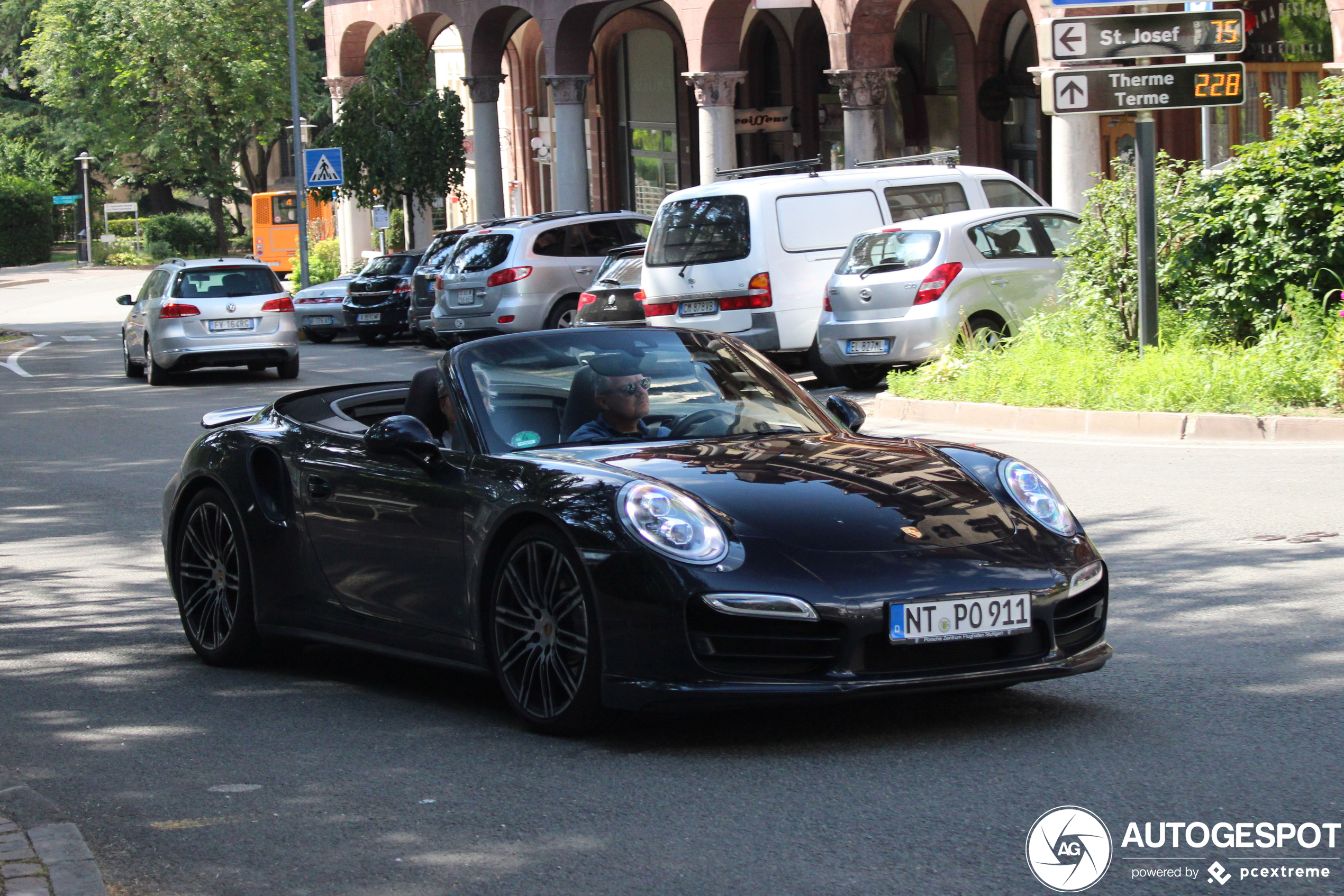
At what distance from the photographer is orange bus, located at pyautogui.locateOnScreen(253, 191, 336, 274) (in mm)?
68750

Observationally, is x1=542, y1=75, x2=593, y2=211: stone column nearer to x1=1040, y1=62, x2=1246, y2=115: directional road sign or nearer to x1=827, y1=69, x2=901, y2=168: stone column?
x1=827, y1=69, x2=901, y2=168: stone column

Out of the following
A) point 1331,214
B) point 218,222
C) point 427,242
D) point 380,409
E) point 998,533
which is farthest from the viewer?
point 218,222

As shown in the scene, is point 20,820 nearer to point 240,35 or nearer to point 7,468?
point 7,468

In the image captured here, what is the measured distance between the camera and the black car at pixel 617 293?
69.6 ft

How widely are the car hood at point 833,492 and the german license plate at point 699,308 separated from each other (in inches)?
498

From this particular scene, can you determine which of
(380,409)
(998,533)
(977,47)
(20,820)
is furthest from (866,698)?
(977,47)

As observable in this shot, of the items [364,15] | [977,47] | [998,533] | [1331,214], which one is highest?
[364,15]

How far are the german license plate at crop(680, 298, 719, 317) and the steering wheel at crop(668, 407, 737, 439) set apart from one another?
12.4 m

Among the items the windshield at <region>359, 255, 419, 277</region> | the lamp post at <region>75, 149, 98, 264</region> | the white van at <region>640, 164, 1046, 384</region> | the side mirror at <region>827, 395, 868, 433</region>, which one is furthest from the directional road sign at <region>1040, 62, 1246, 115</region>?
the lamp post at <region>75, 149, 98, 264</region>

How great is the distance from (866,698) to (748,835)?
89 centimetres

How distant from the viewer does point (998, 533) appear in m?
5.57

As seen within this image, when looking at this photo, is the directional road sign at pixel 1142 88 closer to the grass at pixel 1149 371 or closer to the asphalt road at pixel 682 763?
the grass at pixel 1149 371

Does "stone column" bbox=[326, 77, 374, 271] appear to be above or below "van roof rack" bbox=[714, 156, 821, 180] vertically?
above
